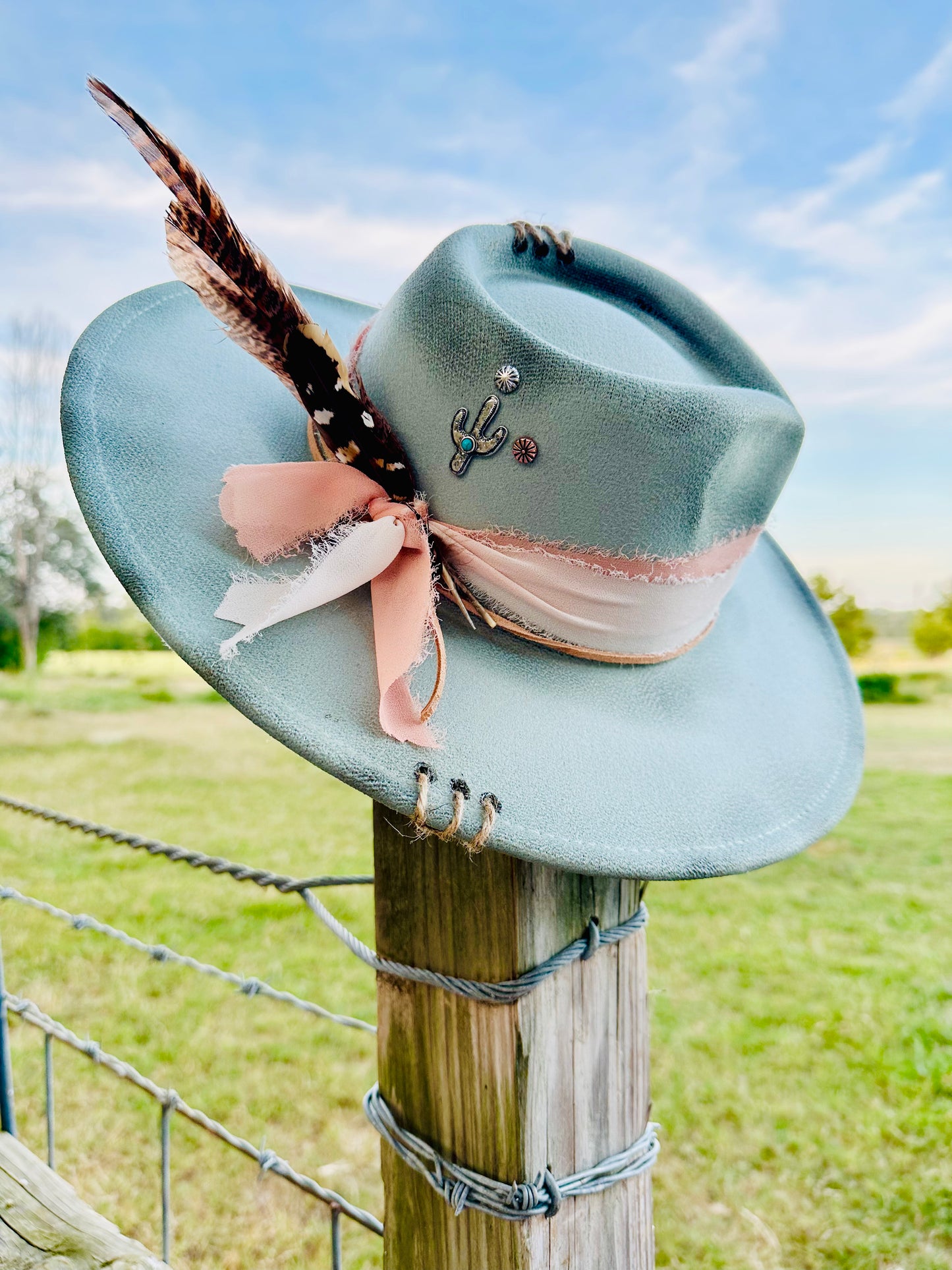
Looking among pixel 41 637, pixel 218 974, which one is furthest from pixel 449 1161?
pixel 41 637

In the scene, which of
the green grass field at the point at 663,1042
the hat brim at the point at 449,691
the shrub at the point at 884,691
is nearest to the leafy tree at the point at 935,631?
the shrub at the point at 884,691

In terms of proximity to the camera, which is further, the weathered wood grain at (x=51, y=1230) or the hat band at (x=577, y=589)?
the weathered wood grain at (x=51, y=1230)

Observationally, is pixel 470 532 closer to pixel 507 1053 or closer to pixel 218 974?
pixel 507 1053

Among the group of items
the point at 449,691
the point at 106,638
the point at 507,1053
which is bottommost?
the point at 106,638

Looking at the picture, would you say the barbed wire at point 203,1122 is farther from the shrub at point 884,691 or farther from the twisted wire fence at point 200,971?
the shrub at point 884,691

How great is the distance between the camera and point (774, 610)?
1188 millimetres

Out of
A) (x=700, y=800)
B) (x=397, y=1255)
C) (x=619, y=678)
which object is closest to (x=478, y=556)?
(x=619, y=678)

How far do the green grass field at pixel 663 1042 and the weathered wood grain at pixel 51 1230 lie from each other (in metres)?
0.67

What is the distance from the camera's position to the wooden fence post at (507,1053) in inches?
30.0

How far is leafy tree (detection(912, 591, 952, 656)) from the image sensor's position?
28.3ft

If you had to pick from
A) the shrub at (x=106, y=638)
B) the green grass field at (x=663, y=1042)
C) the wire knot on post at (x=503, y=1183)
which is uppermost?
the wire knot on post at (x=503, y=1183)

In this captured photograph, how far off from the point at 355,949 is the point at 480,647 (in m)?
0.34

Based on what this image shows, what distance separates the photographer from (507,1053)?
30.1 inches

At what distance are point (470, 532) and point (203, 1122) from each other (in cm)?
102
